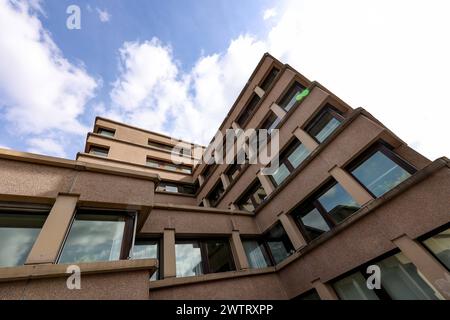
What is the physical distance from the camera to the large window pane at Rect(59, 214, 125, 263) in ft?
14.7

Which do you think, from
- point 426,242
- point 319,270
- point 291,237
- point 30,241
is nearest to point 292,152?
point 291,237

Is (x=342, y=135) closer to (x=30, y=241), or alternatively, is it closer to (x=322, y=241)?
(x=322, y=241)

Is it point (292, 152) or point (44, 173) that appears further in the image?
point (292, 152)

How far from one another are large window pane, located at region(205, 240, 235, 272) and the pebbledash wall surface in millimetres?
43

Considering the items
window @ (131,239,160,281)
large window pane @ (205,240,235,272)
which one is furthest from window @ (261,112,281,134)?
window @ (131,239,160,281)

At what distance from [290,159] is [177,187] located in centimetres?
1122

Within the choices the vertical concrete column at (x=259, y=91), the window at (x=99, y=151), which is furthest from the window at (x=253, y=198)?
the window at (x=99, y=151)

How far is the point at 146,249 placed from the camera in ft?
22.7

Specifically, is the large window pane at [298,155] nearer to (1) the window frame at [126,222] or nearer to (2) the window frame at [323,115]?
(2) the window frame at [323,115]

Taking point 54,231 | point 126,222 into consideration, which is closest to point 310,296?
point 126,222

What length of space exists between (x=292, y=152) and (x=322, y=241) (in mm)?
4297

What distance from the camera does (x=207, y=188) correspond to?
16141mm

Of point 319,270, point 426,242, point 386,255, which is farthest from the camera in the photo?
point 319,270

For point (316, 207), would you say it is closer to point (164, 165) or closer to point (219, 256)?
point (219, 256)
